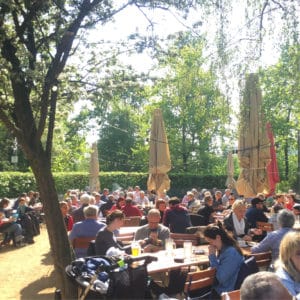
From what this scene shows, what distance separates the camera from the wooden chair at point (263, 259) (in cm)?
599

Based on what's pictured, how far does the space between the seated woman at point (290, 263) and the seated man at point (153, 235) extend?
3.28 metres

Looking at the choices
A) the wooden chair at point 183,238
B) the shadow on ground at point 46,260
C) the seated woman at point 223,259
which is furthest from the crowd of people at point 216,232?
the shadow on ground at point 46,260

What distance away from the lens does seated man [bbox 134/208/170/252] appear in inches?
277

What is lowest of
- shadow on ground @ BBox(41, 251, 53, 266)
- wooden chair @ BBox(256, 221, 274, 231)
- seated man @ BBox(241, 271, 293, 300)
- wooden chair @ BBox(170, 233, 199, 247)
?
shadow on ground @ BBox(41, 251, 53, 266)

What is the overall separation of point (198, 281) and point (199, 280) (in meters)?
0.06

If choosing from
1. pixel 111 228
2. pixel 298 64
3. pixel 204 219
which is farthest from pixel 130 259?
pixel 204 219

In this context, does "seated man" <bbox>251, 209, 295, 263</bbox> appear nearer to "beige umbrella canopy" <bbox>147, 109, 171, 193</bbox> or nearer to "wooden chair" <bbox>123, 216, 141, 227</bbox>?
"wooden chair" <bbox>123, 216, 141, 227</bbox>

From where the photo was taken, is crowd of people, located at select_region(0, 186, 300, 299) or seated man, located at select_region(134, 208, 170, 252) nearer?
crowd of people, located at select_region(0, 186, 300, 299)

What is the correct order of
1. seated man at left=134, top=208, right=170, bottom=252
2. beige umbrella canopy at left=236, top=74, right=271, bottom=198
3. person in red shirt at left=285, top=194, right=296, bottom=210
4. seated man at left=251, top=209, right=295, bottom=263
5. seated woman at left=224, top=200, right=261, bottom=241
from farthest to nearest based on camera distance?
1. person in red shirt at left=285, top=194, right=296, bottom=210
2. seated woman at left=224, top=200, right=261, bottom=241
3. seated man at left=134, top=208, right=170, bottom=252
4. seated man at left=251, top=209, right=295, bottom=263
5. beige umbrella canopy at left=236, top=74, right=271, bottom=198

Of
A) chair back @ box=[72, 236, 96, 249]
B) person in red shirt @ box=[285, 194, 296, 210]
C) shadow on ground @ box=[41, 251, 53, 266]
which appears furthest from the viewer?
person in red shirt @ box=[285, 194, 296, 210]

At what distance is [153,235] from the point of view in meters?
7.16

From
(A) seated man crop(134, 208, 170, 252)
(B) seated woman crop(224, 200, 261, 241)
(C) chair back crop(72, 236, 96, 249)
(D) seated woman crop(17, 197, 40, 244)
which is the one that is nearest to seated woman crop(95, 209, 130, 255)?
(A) seated man crop(134, 208, 170, 252)

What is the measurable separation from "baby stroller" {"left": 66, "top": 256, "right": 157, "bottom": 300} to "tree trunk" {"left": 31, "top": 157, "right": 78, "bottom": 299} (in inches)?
81.6

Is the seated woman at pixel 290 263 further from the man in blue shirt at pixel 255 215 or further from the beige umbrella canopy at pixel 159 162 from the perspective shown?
the beige umbrella canopy at pixel 159 162
